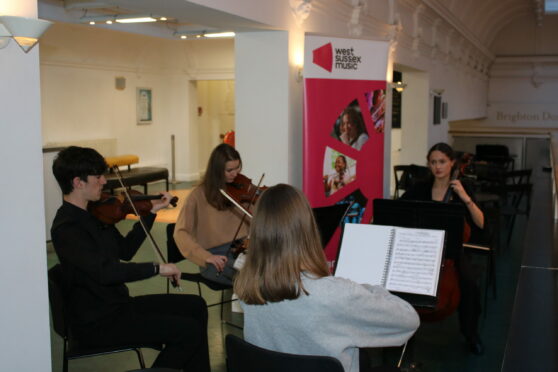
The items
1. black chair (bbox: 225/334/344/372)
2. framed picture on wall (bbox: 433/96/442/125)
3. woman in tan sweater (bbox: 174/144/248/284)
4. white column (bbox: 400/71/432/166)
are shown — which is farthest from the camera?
framed picture on wall (bbox: 433/96/442/125)

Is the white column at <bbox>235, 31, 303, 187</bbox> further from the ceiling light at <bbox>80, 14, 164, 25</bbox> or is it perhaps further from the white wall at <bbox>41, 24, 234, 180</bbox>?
the white wall at <bbox>41, 24, 234, 180</bbox>

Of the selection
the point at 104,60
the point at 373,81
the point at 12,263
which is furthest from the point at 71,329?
the point at 104,60

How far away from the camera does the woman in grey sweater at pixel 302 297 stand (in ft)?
6.45

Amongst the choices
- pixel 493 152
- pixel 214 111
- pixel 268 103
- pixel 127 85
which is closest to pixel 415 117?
pixel 493 152

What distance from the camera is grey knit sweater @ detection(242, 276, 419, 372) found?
6.42 ft

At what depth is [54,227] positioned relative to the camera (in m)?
2.80

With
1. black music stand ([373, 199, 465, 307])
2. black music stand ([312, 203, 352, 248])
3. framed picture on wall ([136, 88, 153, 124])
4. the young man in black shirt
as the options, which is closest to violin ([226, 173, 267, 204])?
black music stand ([312, 203, 352, 248])

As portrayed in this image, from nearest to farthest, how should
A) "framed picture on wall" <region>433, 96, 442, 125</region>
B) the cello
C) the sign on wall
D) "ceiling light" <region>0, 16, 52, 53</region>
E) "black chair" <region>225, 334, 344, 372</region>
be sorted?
"black chair" <region>225, 334, 344, 372</region>
"ceiling light" <region>0, 16, 52, 53</region>
the cello
the sign on wall
"framed picture on wall" <region>433, 96, 442, 125</region>

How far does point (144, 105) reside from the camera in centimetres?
1258

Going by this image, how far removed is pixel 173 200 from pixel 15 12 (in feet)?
4.76

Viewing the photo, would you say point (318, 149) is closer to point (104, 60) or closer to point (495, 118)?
point (104, 60)

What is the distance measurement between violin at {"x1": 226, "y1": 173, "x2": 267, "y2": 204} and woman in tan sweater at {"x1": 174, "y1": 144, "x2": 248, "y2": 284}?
6 centimetres

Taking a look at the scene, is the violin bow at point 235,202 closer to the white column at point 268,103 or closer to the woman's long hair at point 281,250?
the white column at point 268,103

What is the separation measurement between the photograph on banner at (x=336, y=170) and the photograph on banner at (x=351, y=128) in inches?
5.6
